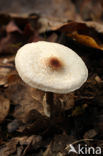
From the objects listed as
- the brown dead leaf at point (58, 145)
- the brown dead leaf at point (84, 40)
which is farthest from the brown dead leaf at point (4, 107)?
the brown dead leaf at point (84, 40)

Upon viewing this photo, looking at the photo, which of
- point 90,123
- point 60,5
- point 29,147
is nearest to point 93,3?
point 60,5

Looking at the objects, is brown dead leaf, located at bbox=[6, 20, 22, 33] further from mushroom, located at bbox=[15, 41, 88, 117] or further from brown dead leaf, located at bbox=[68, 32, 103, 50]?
mushroom, located at bbox=[15, 41, 88, 117]

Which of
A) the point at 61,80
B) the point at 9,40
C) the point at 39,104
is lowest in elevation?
the point at 39,104

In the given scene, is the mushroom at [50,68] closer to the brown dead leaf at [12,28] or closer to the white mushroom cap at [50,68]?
the white mushroom cap at [50,68]

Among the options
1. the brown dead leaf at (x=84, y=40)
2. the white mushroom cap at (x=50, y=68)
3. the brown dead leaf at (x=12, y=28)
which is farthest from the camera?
the brown dead leaf at (x=12, y=28)

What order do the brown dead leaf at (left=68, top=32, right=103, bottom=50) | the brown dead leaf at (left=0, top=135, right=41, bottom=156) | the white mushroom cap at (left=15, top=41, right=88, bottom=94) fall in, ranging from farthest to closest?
1. the brown dead leaf at (left=68, top=32, right=103, bottom=50)
2. the brown dead leaf at (left=0, top=135, right=41, bottom=156)
3. the white mushroom cap at (left=15, top=41, right=88, bottom=94)

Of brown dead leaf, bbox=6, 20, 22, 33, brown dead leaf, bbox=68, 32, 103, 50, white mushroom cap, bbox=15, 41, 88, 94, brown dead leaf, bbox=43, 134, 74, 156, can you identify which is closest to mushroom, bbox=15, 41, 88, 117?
white mushroom cap, bbox=15, 41, 88, 94

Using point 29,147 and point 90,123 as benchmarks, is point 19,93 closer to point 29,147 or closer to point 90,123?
point 29,147

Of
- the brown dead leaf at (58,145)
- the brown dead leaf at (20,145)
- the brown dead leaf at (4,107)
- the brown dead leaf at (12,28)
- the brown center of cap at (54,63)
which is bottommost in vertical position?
the brown dead leaf at (58,145)
